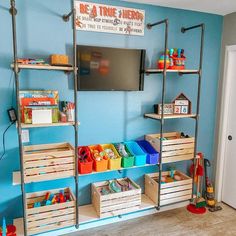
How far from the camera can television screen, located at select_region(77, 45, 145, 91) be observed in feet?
7.98

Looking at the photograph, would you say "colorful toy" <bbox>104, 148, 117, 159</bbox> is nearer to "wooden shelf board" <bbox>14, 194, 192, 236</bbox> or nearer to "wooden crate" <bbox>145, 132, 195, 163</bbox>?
"wooden crate" <bbox>145, 132, 195, 163</bbox>

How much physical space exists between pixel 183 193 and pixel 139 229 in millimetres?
663

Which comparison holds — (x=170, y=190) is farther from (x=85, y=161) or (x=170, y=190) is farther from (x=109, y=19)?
(x=109, y=19)

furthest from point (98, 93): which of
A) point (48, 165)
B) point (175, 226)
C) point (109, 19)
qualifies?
point (175, 226)

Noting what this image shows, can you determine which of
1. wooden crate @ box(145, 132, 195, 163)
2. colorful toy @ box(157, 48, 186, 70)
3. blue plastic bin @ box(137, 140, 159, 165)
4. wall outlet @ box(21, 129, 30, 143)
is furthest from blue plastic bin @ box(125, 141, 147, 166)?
wall outlet @ box(21, 129, 30, 143)

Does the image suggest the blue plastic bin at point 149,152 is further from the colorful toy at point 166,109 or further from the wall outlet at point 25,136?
the wall outlet at point 25,136

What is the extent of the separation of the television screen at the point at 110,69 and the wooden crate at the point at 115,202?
1.09 meters

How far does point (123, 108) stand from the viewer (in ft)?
9.07

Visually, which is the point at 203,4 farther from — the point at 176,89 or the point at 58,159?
the point at 58,159

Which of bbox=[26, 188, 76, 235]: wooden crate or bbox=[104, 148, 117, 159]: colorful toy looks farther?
→ bbox=[104, 148, 117, 159]: colorful toy

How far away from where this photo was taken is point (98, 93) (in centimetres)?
262

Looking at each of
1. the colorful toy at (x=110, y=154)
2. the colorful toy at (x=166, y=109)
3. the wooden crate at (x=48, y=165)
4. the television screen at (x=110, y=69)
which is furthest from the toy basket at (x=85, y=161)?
the colorful toy at (x=166, y=109)

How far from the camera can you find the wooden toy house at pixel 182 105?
283 cm

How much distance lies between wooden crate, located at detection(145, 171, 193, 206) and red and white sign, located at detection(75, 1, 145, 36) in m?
1.70
